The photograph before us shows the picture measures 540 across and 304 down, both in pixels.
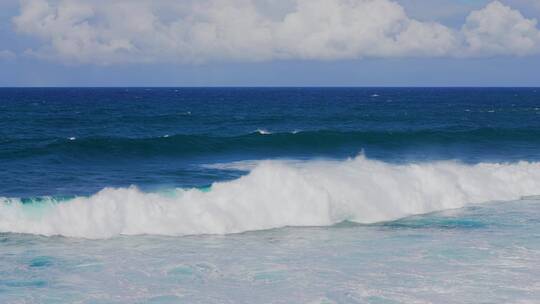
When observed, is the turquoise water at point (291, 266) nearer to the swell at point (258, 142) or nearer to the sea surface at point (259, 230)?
the sea surface at point (259, 230)

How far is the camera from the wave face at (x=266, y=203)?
18344 mm

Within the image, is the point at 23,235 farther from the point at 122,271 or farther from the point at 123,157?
the point at 123,157

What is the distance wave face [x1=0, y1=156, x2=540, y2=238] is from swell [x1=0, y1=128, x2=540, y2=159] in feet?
44.1

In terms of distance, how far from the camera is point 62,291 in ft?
41.7

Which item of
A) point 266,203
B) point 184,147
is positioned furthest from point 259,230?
point 184,147

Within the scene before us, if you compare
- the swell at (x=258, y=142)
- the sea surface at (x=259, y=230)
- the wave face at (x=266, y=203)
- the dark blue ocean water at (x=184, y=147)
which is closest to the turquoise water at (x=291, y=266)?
the sea surface at (x=259, y=230)

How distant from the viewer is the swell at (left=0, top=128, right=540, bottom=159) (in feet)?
114

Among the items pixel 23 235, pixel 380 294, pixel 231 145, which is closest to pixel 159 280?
pixel 380 294

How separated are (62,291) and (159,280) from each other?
199cm

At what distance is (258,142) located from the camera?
4116 centimetres

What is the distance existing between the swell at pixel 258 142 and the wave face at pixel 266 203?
13.4 meters

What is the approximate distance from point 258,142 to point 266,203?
2087 cm

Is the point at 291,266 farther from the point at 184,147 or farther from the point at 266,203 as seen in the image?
the point at 184,147

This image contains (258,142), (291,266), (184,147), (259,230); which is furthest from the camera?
(258,142)
